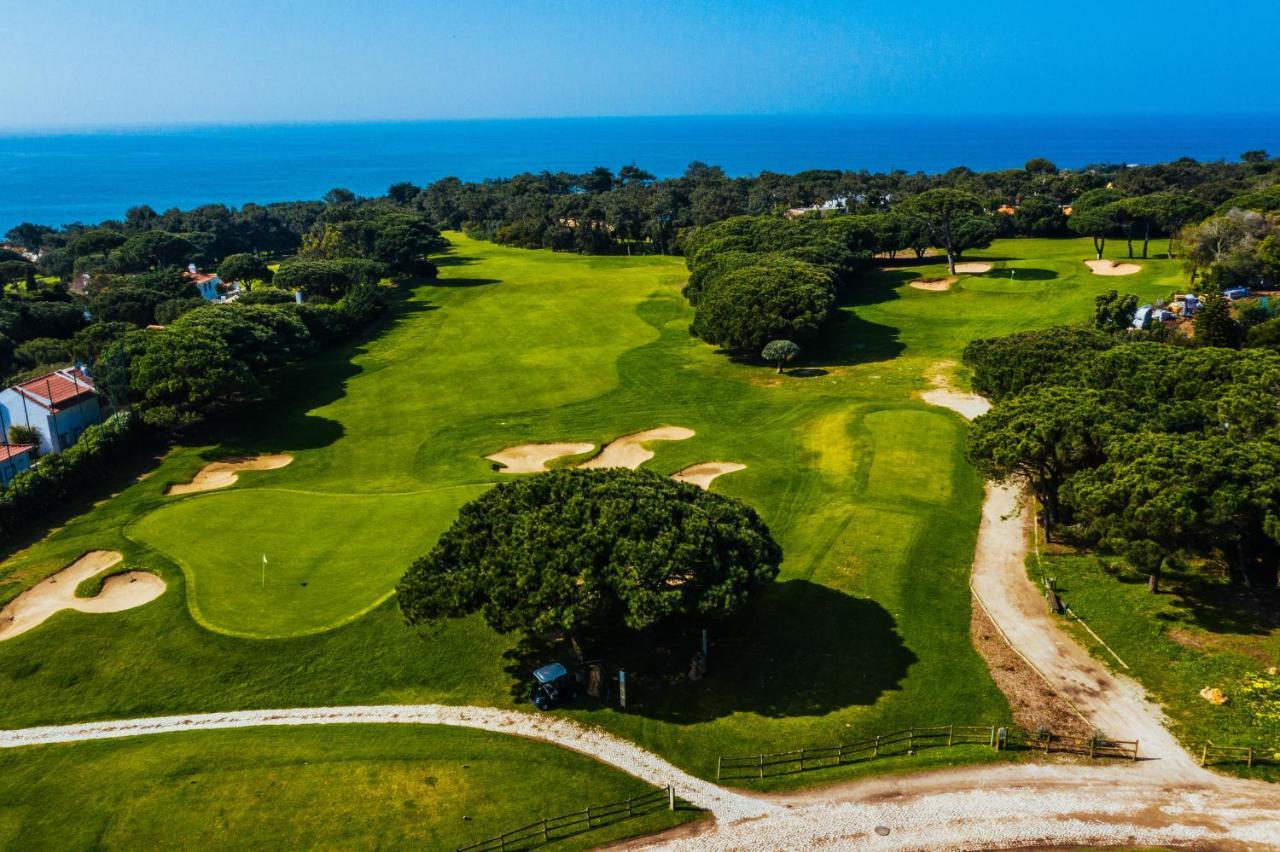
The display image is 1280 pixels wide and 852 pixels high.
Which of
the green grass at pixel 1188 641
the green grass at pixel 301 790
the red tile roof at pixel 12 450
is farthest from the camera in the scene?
the red tile roof at pixel 12 450

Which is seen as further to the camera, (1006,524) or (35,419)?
(35,419)

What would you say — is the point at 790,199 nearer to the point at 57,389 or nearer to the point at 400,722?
the point at 57,389

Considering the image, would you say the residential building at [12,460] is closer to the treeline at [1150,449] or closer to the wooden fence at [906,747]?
the wooden fence at [906,747]

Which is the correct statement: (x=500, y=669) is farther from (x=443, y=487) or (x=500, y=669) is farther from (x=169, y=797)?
(x=443, y=487)

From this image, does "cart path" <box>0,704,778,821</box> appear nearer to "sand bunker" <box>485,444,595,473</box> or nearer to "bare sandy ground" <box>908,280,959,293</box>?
"sand bunker" <box>485,444,595,473</box>

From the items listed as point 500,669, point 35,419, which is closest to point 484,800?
point 500,669

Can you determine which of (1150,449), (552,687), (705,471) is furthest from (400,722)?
(1150,449)

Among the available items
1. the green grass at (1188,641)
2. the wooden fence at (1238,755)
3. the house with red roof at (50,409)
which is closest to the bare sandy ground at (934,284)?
the green grass at (1188,641)
